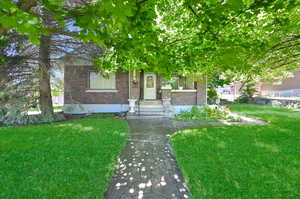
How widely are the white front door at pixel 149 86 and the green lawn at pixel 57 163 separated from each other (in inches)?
259

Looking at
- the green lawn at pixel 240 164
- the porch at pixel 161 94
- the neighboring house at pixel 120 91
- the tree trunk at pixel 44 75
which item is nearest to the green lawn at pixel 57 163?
the green lawn at pixel 240 164

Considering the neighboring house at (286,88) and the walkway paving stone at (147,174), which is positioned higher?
the neighboring house at (286,88)

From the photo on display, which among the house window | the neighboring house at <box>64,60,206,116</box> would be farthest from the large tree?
the house window

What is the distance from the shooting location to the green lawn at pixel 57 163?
9.09ft

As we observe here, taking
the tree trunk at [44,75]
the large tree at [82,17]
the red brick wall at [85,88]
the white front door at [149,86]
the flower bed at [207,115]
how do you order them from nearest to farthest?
the large tree at [82,17]
the tree trunk at [44,75]
the flower bed at [207,115]
the red brick wall at [85,88]
the white front door at [149,86]

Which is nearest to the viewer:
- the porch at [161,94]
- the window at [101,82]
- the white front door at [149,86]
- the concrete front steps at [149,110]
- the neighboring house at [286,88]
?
the concrete front steps at [149,110]

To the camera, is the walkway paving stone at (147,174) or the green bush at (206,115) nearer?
the walkway paving stone at (147,174)

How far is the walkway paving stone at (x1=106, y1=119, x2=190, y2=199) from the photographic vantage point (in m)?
2.83

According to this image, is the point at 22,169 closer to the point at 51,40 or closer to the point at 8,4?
the point at 8,4

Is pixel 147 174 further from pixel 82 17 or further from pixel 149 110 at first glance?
pixel 149 110

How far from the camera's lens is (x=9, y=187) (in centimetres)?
283

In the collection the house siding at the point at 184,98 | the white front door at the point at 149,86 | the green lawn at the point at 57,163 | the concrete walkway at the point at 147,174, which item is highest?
the white front door at the point at 149,86

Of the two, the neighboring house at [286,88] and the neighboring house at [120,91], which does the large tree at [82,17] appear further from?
the neighboring house at [286,88]

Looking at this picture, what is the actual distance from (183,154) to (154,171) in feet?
3.47
